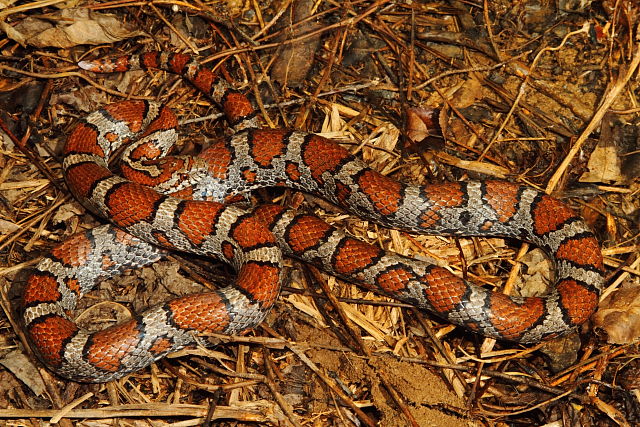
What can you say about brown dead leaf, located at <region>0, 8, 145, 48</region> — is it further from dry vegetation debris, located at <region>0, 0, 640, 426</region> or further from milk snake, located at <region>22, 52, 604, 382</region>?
milk snake, located at <region>22, 52, 604, 382</region>

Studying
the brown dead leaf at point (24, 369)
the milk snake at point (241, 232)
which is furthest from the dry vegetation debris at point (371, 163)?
the milk snake at point (241, 232)

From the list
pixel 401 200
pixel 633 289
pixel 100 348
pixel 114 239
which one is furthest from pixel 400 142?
pixel 100 348

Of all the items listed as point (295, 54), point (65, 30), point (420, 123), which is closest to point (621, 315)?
point (420, 123)

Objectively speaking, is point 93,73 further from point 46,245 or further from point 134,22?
point 46,245

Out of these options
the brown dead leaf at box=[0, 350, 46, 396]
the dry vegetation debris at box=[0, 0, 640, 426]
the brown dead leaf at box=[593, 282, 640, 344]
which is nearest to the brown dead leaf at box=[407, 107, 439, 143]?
the dry vegetation debris at box=[0, 0, 640, 426]

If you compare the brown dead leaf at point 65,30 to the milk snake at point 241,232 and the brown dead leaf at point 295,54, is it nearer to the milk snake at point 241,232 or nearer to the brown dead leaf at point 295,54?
the milk snake at point 241,232

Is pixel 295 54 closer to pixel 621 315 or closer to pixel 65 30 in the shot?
pixel 65 30
